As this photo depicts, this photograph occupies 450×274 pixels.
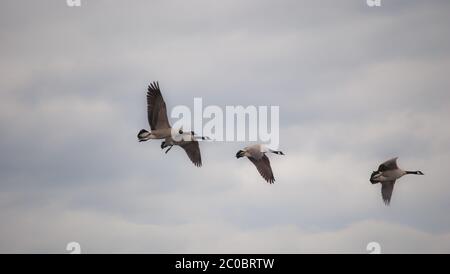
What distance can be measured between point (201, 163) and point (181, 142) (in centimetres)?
120

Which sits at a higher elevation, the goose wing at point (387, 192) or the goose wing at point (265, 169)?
the goose wing at point (265, 169)

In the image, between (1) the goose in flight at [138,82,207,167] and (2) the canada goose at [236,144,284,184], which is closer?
(1) the goose in flight at [138,82,207,167]

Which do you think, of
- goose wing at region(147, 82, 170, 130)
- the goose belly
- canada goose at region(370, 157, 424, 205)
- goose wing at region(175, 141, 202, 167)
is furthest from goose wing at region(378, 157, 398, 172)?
goose wing at region(147, 82, 170, 130)

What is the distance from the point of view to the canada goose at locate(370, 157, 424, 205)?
23609 millimetres

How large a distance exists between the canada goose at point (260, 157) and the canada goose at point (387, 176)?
9.87 feet

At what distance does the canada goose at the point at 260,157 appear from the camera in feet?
77.1

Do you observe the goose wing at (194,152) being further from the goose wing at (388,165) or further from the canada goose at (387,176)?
the goose wing at (388,165)

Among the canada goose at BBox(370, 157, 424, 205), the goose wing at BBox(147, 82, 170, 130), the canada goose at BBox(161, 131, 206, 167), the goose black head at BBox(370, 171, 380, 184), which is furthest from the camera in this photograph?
the canada goose at BBox(161, 131, 206, 167)

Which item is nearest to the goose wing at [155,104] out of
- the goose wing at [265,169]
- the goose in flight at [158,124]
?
→ the goose in flight at [158,124]

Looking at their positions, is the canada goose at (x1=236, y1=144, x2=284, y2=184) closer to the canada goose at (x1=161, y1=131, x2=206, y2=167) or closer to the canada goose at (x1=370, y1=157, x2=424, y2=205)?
the canada goose at (x1=161, y1=131, x2=206, y2=167)

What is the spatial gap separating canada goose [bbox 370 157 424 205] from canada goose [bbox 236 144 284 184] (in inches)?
118
